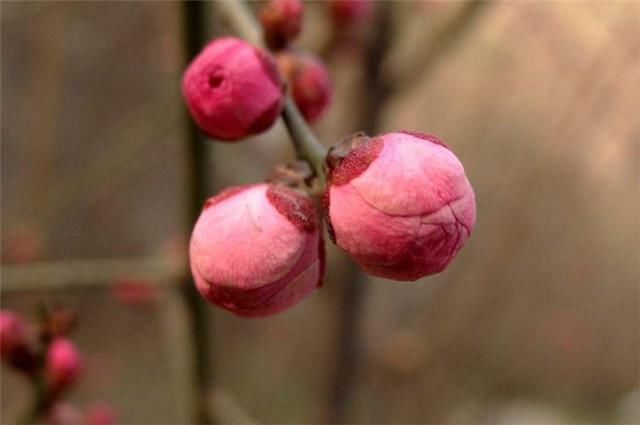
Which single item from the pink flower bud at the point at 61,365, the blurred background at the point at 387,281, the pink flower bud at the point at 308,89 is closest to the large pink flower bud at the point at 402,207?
the pink flower bud at the point at 308,89

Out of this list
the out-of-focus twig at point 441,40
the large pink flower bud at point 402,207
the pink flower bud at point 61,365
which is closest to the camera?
the large pink flower bud at point 402,207

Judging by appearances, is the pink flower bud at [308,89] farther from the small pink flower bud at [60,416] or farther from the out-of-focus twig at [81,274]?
the small pink flower bud at [60,416]

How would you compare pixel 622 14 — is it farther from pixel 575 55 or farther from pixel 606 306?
pixel 606 306

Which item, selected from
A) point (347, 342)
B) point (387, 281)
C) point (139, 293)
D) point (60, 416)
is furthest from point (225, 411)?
point (387, 281)

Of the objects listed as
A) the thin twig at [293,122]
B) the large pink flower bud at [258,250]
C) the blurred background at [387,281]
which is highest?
the thin twig at [293,122]

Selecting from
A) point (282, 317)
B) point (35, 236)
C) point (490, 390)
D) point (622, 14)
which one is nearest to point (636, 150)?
point (622, 14)

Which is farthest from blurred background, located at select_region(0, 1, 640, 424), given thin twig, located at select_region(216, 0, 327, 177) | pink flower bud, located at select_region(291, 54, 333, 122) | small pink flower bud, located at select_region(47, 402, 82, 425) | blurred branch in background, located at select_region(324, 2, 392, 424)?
thin twig, located at select_region(216, 0, 327, 177)
